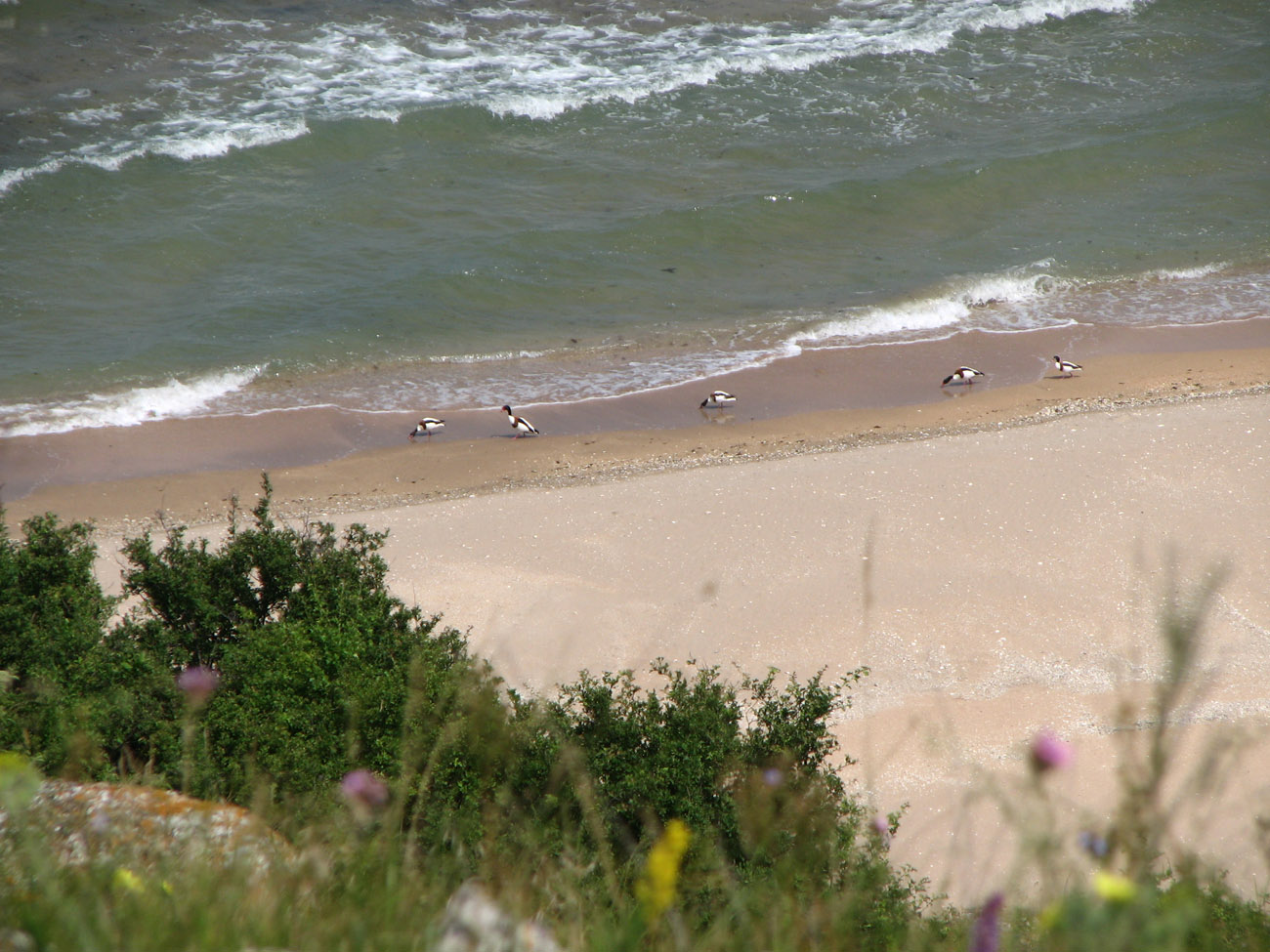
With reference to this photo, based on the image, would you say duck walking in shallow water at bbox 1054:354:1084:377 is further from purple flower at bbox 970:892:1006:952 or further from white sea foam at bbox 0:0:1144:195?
white sea foam at bbox 0:0:1144:195

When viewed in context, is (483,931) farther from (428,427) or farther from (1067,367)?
(1067,367)

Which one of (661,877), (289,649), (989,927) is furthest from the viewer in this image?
(289,649)

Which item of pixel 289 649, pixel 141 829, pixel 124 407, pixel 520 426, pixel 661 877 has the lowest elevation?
pixel 520 426

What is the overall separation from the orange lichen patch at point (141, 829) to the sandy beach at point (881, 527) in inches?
163

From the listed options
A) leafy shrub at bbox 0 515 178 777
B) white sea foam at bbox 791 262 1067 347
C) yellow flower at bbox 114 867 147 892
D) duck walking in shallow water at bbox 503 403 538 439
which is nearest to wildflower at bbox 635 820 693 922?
yellow flower at bbox 114 867 147 892

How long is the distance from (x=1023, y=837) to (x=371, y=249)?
2301 centimetres

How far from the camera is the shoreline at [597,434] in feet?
49.4

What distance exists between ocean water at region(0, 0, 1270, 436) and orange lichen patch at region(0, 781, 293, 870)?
13.9 meters

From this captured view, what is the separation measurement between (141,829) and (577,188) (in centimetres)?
2412

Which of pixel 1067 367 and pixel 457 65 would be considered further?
pixel 457 65

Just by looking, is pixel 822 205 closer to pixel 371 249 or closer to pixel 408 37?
pixel 371 249

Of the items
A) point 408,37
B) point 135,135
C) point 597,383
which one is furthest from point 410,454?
point 408,37

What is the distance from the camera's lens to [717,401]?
677 inches

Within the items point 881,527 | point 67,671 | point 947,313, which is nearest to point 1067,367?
point 947,313
